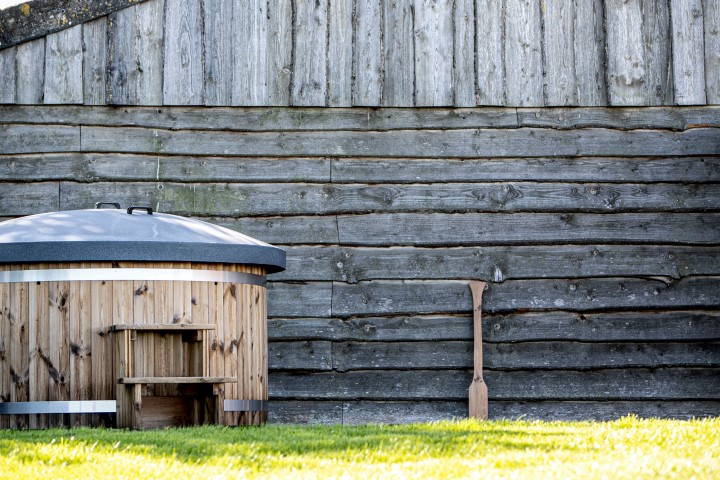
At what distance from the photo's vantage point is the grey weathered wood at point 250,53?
9.70 m

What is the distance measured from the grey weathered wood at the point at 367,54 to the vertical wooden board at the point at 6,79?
9.41 ft

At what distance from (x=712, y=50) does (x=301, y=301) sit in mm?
4203

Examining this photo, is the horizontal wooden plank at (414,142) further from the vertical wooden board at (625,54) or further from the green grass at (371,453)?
the green grass at (371,453)

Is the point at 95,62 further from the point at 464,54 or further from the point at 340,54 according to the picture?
the point at 464,54

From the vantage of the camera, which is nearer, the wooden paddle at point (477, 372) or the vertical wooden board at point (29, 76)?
the wooden paddle at point (477, 372)

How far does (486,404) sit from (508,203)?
1706mm

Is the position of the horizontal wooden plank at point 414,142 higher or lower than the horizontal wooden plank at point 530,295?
higher

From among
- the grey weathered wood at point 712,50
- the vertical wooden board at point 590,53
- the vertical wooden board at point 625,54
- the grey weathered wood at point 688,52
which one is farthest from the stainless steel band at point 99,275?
the grey weathered wood at point 712,50

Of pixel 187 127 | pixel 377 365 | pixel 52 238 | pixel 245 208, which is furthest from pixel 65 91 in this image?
pixel 377 365

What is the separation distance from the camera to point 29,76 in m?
9.56

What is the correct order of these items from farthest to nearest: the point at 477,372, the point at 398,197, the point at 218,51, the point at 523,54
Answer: the point at 523,54
the point at 218,51
the point at 398,197
the point at 477,372

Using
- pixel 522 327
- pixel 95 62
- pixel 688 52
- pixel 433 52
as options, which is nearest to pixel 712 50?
pixel 688 52

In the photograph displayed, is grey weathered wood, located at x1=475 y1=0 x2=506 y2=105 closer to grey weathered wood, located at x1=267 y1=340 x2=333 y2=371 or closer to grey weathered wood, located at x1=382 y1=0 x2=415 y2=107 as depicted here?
grey weathered wood, located at x1=382 y1=0 x2=415 y2=107

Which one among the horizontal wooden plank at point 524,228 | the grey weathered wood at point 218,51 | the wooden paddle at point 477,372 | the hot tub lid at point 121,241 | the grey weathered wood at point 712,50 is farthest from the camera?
the grey weathered wood at point 712,50
